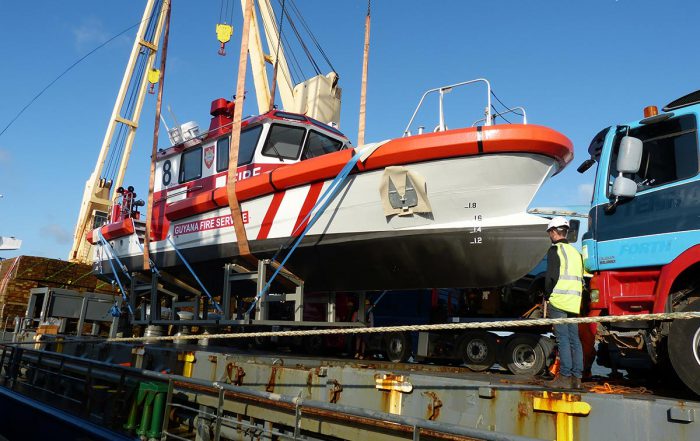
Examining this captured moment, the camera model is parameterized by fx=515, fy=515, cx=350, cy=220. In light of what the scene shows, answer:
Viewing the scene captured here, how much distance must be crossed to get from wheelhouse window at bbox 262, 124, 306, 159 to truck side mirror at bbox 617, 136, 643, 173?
4211 mm

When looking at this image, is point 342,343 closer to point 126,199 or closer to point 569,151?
point 569,151

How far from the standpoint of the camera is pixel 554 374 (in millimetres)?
4566

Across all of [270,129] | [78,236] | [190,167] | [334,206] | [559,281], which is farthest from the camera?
[78,236]

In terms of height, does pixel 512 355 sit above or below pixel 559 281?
below

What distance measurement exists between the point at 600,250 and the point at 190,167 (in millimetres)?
5994

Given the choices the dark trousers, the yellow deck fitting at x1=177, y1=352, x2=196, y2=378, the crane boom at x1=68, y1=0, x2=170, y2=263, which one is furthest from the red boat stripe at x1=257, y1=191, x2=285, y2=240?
the crane boom at x1=68, y1=0, x2=170, y2=263

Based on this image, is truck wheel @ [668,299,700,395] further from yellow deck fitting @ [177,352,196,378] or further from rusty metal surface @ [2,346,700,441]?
yellow deck fitting @ [177,352,196,378]

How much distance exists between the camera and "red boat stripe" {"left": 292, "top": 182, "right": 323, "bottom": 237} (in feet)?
19.0

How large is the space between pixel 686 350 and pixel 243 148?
5571 millimetres

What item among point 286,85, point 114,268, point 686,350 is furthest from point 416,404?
point 286,85

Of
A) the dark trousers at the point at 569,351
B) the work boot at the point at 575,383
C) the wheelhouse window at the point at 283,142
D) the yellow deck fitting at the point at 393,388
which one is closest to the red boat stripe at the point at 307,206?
the wheelhouse window at the point at 283,142

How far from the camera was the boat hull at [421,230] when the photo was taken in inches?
195

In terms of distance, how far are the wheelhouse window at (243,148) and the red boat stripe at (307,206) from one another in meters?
1.51

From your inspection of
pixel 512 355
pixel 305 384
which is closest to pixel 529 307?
pixel 512 355
